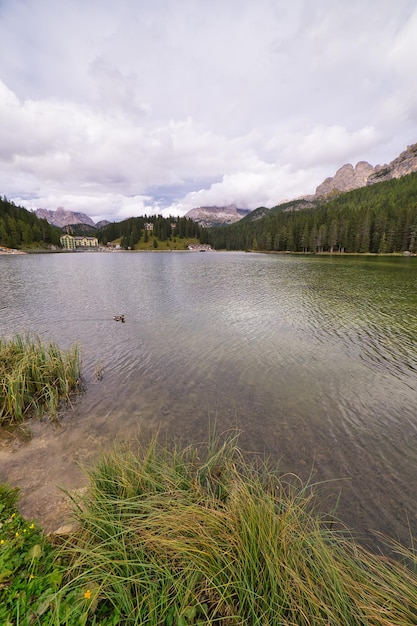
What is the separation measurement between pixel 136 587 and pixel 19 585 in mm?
1536

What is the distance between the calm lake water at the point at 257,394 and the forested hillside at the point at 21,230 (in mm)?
160108

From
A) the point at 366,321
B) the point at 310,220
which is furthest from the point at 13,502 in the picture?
the point at 310,220

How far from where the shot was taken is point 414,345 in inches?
672

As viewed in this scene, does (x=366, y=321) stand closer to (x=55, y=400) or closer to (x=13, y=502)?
(x=55, y=400)

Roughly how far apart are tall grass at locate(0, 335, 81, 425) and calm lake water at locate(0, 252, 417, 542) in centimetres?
100

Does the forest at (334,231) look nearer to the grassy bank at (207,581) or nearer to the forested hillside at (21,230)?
the forested hillside at (21,230)

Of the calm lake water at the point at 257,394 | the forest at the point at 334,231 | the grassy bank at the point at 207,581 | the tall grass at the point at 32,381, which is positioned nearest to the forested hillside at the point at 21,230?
the forest at the point at 334,231

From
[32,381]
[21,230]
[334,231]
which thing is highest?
[21,230]

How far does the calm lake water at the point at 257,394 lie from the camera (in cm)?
711

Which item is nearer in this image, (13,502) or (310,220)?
(13,502)

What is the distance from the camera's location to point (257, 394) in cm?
1162

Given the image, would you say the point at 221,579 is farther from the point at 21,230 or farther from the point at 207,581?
the point at 21,230

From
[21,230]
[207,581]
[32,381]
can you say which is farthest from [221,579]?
[21,230]

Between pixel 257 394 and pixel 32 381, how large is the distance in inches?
383
